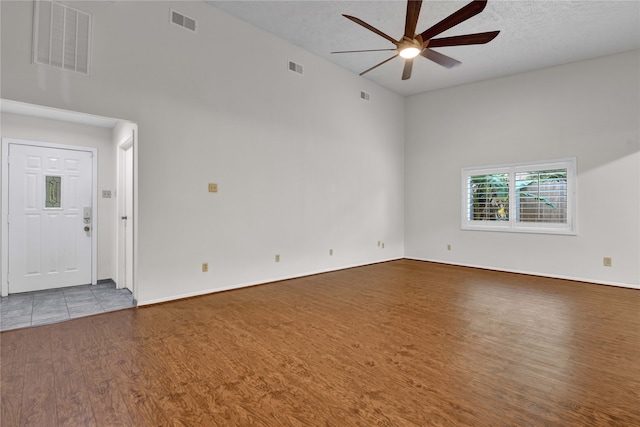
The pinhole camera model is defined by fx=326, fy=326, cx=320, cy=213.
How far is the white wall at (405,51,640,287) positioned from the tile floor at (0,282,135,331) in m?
5.96

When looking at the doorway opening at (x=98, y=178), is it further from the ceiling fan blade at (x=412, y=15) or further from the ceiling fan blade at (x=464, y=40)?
the ceiling fan blade at (x=464, y=40)

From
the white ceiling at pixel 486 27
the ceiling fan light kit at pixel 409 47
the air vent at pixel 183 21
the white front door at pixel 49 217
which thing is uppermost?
the white ceiling at pixel 486 27

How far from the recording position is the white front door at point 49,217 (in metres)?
4.38

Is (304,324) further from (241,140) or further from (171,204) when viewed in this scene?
(241,140)

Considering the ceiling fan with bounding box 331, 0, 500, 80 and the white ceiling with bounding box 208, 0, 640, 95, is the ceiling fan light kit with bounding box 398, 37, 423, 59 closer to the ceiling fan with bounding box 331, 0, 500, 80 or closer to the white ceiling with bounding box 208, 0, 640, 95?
the ceiling fan with bounding box 331, 0, 500, 80

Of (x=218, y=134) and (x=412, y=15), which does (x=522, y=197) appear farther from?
(x=218, y=134)

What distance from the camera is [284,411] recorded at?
6.11 feet

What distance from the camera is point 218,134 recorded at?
4434 mm

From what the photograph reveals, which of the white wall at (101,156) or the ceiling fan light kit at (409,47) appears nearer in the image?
the ceiling fan light kit at (409,47)

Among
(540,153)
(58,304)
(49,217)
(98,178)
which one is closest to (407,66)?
(540,153)

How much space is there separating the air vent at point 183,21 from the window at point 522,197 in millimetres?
5577

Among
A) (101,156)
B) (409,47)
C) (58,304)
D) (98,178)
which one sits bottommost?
(58,304)

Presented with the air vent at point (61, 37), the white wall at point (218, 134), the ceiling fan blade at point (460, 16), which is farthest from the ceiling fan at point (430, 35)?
the air vent at point (61, 37)

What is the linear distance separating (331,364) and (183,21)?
4.27 m
